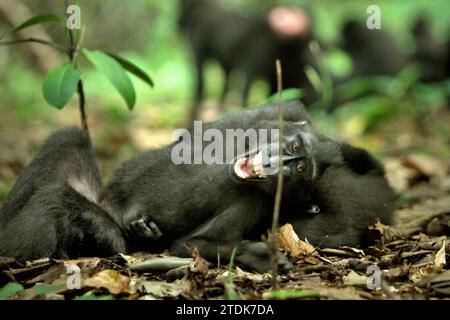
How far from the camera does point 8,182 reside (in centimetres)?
540

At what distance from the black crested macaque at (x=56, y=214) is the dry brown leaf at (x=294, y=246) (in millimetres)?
892

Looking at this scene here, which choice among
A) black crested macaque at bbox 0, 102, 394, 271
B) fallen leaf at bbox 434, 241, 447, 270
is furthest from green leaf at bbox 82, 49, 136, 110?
fallen leaf at bbox 434, 241, 447, 270

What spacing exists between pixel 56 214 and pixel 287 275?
4.30 feet

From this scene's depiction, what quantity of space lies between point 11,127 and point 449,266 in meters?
7.03

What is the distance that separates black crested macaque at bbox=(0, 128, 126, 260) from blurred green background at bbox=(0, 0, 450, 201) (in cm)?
125

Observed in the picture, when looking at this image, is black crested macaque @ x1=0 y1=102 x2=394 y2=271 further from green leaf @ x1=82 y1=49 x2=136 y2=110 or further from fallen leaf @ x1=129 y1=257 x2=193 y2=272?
green leaf @ x1=82 y1=49 x2=136 y2=110

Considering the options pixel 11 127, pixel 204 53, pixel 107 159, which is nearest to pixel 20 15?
pixel 11 127

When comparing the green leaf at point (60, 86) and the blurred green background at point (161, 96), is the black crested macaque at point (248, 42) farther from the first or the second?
the green leaf at point (60, 86)

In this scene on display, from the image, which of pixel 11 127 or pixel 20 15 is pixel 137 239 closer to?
pixel 11 127

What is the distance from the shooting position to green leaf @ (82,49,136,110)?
12.8 ft

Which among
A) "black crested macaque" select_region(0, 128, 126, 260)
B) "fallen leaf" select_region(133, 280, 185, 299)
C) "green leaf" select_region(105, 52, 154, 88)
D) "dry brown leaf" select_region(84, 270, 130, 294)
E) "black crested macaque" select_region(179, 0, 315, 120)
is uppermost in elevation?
"black crested macaque" select_region(179, 0, 315, 120)

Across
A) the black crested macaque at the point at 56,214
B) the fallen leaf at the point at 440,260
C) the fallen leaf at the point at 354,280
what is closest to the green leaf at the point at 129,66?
the black crested macaque at the point at 56,214

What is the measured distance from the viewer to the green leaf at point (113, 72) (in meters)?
3.90
